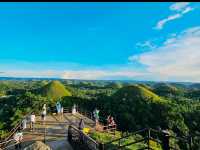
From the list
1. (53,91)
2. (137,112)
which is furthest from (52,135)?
(53,91)

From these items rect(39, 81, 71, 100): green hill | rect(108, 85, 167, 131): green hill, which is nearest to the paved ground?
rect(108, 85, 167, 131): green hill

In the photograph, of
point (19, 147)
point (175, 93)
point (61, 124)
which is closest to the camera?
point (19, 147)

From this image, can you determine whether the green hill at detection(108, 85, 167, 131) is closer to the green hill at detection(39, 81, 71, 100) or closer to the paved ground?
the paved ground

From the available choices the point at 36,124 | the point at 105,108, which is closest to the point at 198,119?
the point at 105,108

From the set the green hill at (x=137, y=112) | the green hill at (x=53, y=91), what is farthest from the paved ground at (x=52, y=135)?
the green hill at (x=53, y=91)

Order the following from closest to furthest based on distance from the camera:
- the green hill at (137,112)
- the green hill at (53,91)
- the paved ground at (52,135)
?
the paved ground at (52,135), the green hill at (137,112), the green hill at (53,91)

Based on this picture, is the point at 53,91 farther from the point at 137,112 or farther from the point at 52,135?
the point at 52,135

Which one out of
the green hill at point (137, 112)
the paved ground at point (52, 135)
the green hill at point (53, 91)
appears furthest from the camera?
the green hill at point (53, 91)

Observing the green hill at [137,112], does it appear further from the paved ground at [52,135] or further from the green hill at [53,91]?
the green hill at [53,91]

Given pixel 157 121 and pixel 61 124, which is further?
pixel 157 121

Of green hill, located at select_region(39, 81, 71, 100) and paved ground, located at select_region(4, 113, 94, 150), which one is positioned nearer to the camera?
paved ground, located at select_region(4, 113, 94, 150)

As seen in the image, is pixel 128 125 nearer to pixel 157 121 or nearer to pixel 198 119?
pixel 157 121
